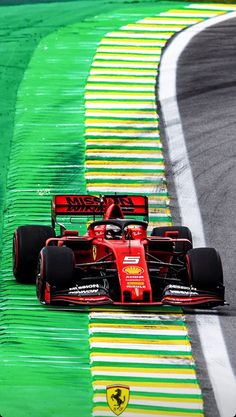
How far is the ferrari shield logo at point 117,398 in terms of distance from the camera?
52.2 ft

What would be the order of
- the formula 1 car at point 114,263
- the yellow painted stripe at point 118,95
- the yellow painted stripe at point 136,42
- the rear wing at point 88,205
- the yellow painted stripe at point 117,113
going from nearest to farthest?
the formula 1 car at point 114,263 < the rear wing at point 88,205 < the yellow painted stripe at point 117,113 < the yellow painted stripe at point 118,95 < the yellow painted stripe at point 136,42

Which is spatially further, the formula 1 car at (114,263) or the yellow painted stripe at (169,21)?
the yellow painted stripe at (169,21)

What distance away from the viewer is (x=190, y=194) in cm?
2580

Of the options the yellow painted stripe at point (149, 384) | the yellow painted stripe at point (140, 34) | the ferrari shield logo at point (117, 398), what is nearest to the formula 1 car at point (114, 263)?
the yellow painted stripe at point (149, 384)

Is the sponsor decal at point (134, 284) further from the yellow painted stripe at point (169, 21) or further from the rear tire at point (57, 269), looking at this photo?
the yellow painted stripe at point (169, 21)

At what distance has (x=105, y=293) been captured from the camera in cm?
1925

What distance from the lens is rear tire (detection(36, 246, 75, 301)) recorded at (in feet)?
63.4

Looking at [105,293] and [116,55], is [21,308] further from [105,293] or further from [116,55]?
[116,55]

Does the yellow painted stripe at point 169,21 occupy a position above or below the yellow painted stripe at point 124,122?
above

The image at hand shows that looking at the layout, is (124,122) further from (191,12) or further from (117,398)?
(117,398)

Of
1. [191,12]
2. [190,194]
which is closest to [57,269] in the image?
[190,194]

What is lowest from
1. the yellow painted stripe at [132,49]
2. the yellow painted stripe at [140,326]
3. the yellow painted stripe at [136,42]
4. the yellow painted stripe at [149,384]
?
the yellow painted stripe at [149,384]

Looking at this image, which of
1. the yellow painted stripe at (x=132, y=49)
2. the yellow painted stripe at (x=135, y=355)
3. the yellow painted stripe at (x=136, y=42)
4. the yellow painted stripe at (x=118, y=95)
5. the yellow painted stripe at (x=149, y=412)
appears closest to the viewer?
the yellow painted stripe at (x=149, y=412)

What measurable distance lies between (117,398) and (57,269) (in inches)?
138
